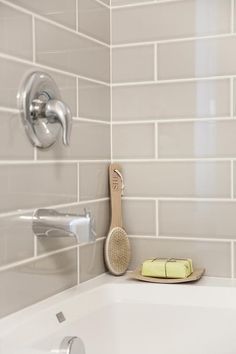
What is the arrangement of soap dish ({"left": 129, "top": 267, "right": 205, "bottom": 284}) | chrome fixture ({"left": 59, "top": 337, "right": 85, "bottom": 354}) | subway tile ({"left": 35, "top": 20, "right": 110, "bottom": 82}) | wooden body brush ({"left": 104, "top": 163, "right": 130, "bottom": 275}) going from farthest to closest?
1. wooden body brush ({"left": 104, "top": 163, "right": 130, "bottom": 275})
2. soap dish ({"left": 129, "top": 267, "right": 205, "bottom": 284})
3. subway tile ({"left": 35, "top": 20, "right": 110, "bottom": 82})
4. chrome fixture ({"left": 59, "top": 337, "right": 85, "bottom": 354})

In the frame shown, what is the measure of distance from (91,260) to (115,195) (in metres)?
0.17

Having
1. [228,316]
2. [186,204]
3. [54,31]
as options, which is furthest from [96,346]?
[54,31]

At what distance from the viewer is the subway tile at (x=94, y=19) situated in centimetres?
126


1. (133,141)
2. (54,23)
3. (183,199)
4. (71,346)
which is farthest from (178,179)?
(71,346)

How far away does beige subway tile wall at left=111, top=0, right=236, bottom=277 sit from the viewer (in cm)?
129

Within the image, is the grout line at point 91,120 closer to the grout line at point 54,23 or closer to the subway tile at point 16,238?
the grout line at point 54,23

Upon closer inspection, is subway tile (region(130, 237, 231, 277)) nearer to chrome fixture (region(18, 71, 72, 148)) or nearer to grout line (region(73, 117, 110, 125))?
grout line (region(73, 117, 110, 125))

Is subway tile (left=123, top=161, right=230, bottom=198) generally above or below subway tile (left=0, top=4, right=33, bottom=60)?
below

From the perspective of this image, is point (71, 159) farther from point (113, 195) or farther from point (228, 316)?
point (228, 316)

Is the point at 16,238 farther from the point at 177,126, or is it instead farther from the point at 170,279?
the point at 177,126

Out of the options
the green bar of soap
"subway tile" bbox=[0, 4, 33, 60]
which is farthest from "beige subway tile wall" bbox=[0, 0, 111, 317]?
the green bar of soap

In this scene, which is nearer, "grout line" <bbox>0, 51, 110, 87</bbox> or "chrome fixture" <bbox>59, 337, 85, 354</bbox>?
"chrome fixture" <bbox>59, 337, 85, 354</bbox>

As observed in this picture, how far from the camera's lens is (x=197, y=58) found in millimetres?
1309

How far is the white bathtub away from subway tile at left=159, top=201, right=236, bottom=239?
0.12 meters
